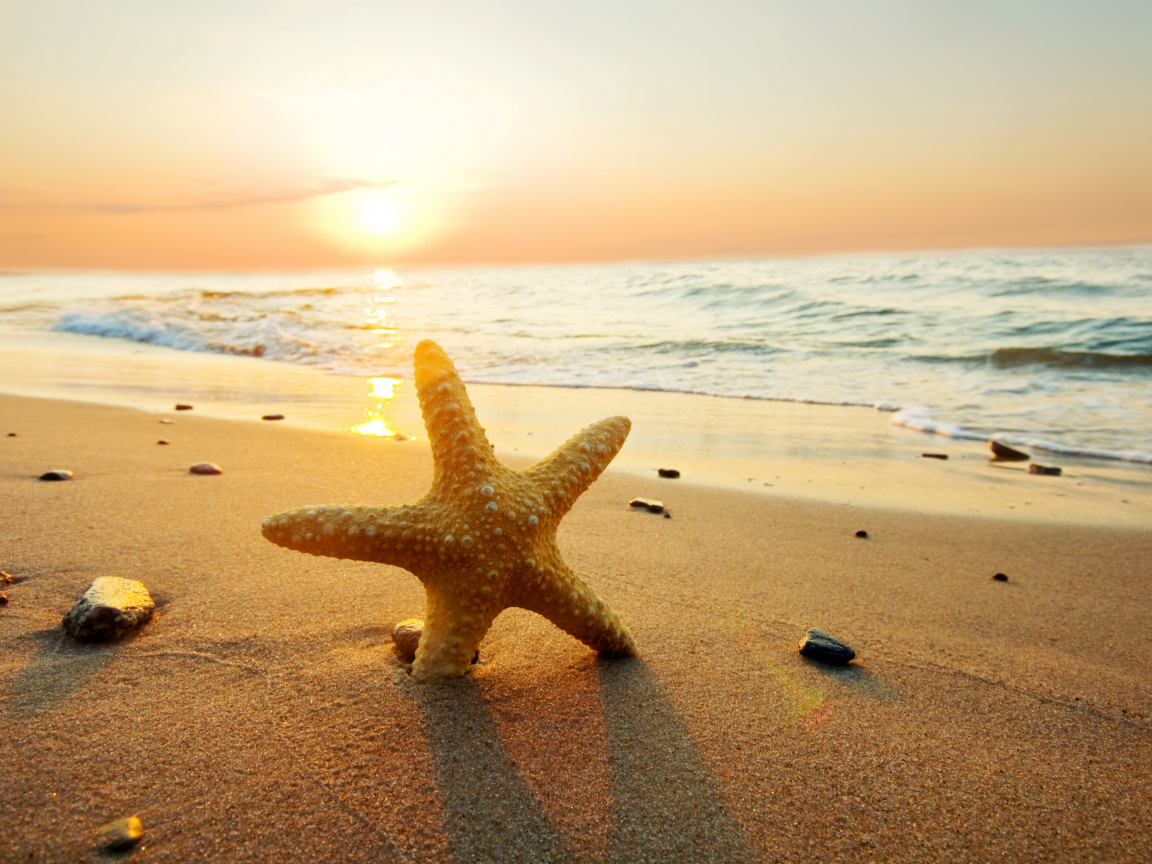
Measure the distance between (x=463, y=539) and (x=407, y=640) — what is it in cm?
57

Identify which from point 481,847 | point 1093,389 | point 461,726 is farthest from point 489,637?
point 1093,389

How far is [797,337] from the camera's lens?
52.9 feet

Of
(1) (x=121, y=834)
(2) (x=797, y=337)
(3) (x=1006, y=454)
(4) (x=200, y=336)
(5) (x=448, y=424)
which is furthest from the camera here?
(4) (x=200, y=336)

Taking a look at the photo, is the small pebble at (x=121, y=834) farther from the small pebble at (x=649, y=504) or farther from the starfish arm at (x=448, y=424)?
the small pebble at (x=649, y=504)

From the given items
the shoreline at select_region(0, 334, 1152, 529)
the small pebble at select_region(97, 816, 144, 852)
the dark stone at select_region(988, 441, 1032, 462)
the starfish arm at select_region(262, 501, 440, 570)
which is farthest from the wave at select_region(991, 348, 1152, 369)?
the small pebble at select_region(97, 816, 144, 852)

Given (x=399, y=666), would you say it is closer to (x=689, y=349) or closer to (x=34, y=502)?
(x=34, y=502)

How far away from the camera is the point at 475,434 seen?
8.50ft

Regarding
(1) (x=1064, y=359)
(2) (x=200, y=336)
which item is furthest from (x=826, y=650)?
(2) (x=200, y=336)

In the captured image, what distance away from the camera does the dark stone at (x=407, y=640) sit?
2662 millimetres

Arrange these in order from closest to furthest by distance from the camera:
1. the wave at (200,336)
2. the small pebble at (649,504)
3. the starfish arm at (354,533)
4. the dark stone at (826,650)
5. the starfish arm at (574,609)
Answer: the starfish arm at (354,533)
the starfish arm at (574,609)
the dark stone at (826,650)
the small pebble at (649,504)
the wave at (200,336)

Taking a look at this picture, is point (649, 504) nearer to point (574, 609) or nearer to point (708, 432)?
point (574, 609)

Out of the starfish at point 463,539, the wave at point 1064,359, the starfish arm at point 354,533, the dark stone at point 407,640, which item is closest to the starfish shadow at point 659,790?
the starfish at point 463,539

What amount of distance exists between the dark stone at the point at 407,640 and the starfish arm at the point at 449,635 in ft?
0.48

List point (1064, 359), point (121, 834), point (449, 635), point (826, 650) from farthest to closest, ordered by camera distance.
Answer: point (1064, 359)
point (826, 650)
point (449, 635)
point (121, 834)
